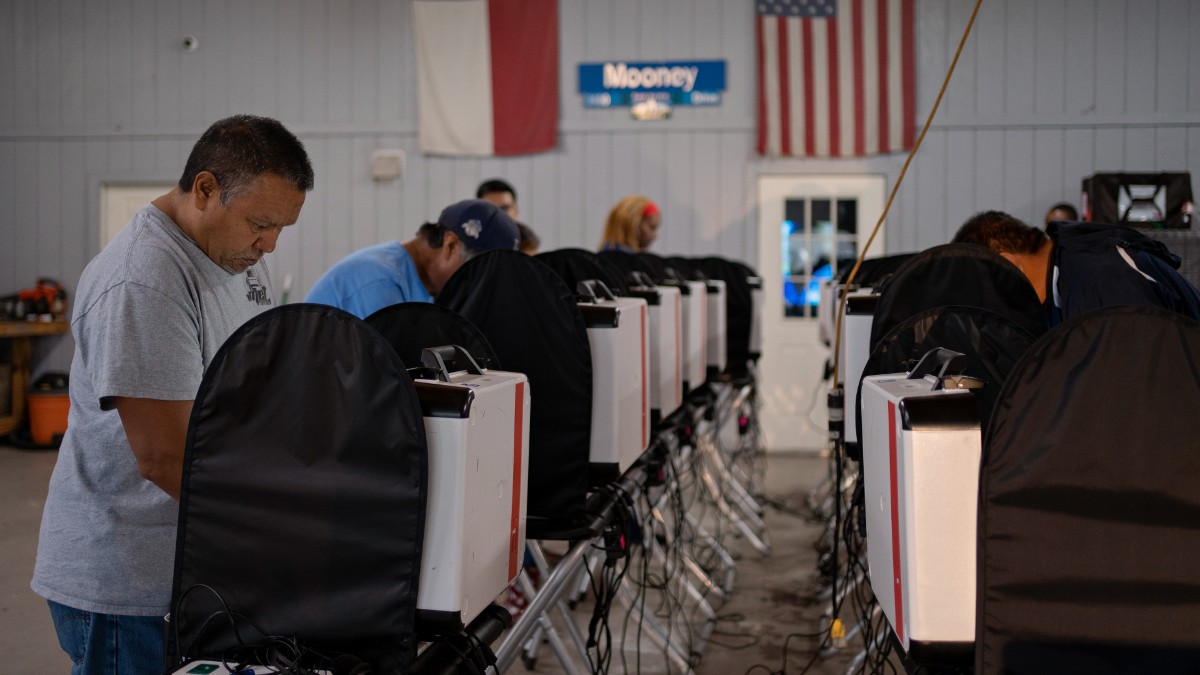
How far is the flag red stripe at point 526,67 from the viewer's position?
7.83 metres

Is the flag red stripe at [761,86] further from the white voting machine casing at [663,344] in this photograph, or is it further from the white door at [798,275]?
the white voting machine casing at [663,344]

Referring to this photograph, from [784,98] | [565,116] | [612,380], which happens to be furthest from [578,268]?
[565,116]

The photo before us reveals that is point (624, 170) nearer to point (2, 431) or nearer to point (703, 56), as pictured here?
point (703, 56)

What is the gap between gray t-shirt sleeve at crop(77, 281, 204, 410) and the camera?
1.32 m

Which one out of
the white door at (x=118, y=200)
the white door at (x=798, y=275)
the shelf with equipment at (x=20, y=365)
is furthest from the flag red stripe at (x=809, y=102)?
the shelf with equipment at (x=20, y=365)

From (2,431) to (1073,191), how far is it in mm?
8055

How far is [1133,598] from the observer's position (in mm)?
1192

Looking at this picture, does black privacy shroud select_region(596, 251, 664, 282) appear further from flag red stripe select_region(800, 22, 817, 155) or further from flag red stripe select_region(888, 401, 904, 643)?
flag red stripe select_region(800, 22, 817, 155)

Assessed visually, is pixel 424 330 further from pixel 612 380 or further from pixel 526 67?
pixel 526 67

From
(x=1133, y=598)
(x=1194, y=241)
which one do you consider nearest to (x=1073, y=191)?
(x=1194, y=241)

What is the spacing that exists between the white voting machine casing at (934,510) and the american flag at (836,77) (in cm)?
653

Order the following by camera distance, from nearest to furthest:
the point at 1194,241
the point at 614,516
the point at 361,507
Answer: the point at 361,507 < the point at 614,516 < the point at 1194,241

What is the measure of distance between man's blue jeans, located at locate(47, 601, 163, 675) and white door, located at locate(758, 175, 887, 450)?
653cm

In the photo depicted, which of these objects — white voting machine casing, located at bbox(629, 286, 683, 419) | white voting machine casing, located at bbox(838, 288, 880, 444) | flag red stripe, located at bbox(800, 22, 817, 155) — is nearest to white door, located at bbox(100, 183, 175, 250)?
flag red stripe, located at bbox(800, 22, 817, 155)
